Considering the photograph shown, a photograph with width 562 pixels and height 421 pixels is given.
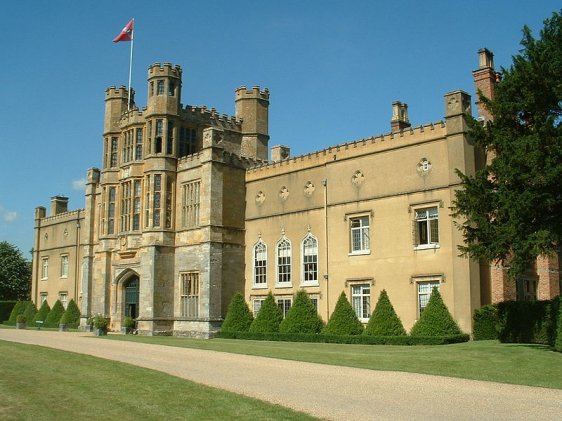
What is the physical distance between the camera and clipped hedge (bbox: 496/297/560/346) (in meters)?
23.3

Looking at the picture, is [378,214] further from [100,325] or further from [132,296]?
[132,296]

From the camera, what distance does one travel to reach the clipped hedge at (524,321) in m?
23.3

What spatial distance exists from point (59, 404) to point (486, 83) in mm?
23434

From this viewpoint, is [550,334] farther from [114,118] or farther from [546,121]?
[114,118]

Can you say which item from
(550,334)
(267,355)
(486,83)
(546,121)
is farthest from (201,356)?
(486,83)

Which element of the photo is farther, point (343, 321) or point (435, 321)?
point (343, 321)

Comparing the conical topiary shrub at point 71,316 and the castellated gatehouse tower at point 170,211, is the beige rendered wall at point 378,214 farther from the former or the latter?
the conical topiary shrub at point 71,316

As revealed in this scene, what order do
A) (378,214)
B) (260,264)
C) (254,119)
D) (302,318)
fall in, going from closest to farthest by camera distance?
1. (378,214)
2. (302,318)
3. (260,264)
4. (254,119)

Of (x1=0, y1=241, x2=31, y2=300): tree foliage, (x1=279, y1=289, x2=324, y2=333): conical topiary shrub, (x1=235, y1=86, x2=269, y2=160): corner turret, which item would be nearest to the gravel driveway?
(x1=279, y1=289, x2=324, y2=333): conical topiary shrub

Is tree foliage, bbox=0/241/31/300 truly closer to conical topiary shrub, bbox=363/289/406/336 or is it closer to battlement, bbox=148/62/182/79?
battlement, bbox=148/62/182/79

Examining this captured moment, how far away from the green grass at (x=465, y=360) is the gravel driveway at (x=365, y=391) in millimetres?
968

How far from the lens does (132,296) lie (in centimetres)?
3900

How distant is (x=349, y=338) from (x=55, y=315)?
29.0m

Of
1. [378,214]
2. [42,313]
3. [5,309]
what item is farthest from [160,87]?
[5,309]
